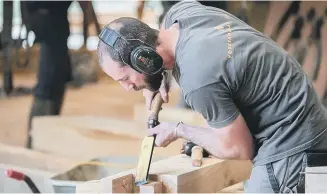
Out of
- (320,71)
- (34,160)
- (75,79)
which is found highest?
(320,71)

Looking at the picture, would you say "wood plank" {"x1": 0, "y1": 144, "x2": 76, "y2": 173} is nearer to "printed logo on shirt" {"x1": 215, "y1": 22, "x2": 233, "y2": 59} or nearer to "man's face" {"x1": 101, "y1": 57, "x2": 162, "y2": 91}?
"man's face" {"x1": 101, "y1": 57, "x2": 162, "y2": 91}

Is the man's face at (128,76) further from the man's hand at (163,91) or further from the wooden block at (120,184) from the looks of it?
the wooden block at (120,184)

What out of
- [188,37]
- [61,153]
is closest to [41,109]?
[61,153]

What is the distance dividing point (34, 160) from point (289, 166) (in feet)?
5.43

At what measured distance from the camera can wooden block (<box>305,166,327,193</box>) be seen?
166cm

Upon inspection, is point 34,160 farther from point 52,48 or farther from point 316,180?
point 316,180

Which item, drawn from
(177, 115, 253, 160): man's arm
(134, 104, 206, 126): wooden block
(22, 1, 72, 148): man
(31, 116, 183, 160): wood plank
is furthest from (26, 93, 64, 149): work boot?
(177, 115, 253, 160): man's arm

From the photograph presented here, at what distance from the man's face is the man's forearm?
17 centimetres

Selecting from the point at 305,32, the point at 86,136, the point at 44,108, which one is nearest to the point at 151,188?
the point at 86,136

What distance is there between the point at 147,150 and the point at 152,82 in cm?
25

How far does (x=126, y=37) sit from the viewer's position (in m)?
1.65

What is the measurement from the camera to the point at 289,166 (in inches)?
68.2

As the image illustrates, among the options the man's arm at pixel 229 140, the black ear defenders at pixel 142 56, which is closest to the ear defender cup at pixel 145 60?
the black ear defenders at pixel 142 56

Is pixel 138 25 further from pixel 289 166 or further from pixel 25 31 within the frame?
pixel 25 31
